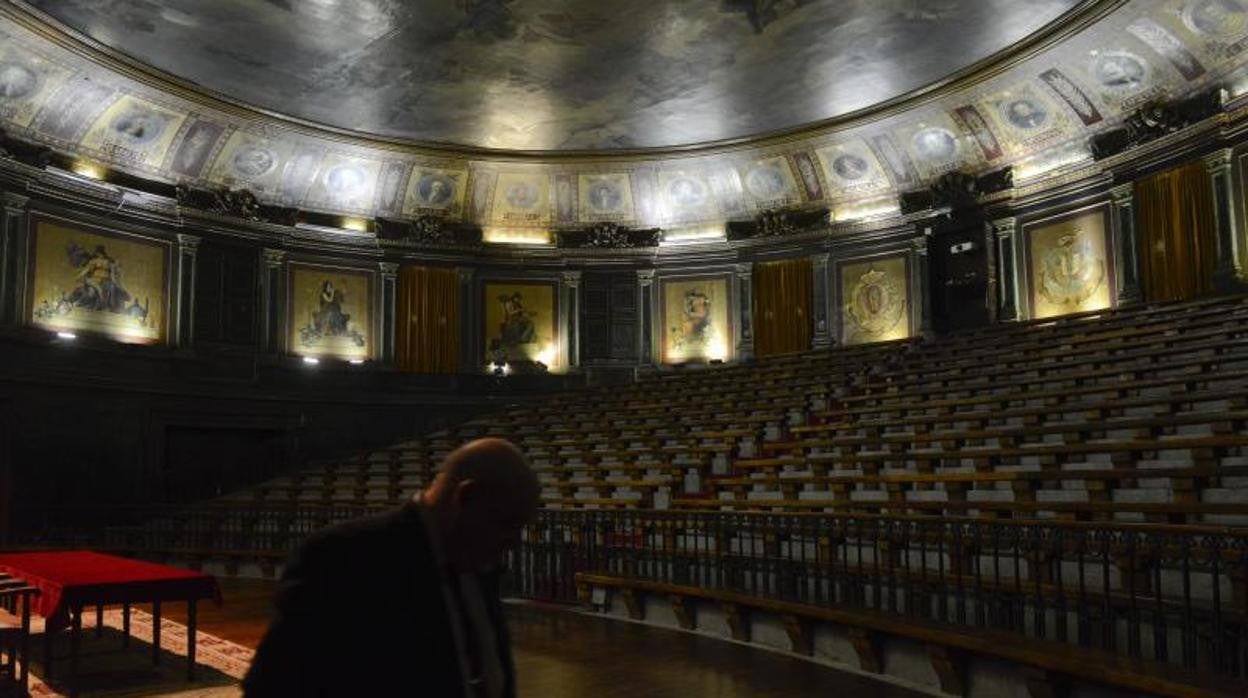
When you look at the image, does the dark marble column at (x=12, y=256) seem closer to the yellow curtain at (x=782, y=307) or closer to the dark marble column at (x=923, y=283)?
the yellow curtain at (x=782, y=307)

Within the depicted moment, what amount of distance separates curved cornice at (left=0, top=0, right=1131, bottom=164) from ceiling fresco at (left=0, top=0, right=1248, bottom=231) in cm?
6

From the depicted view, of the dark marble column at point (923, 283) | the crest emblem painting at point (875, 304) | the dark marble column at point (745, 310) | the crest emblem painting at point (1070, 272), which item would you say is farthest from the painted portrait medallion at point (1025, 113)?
the dark marble column at point (745, 310)

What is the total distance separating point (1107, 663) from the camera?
474 centimetres

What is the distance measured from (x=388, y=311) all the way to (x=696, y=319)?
6.60 metres

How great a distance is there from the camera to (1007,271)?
18.2 m

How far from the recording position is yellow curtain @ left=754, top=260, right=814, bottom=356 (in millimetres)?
20859

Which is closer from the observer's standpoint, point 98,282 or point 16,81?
point 16,81

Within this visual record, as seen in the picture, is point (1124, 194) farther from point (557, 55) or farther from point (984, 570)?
point (984, 570)

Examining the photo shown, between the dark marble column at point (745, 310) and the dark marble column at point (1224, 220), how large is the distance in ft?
29.2

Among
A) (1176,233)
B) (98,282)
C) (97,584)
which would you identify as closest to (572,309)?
(98,282)

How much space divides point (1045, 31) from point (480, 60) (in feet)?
29.6

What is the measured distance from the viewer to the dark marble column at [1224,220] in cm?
1462

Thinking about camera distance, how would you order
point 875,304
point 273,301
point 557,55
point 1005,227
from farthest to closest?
1. point 875,304
2. point 273,301
3. point 1005,227
4. point 557,55

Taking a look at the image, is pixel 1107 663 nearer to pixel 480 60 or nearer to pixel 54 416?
pixel 480 60
